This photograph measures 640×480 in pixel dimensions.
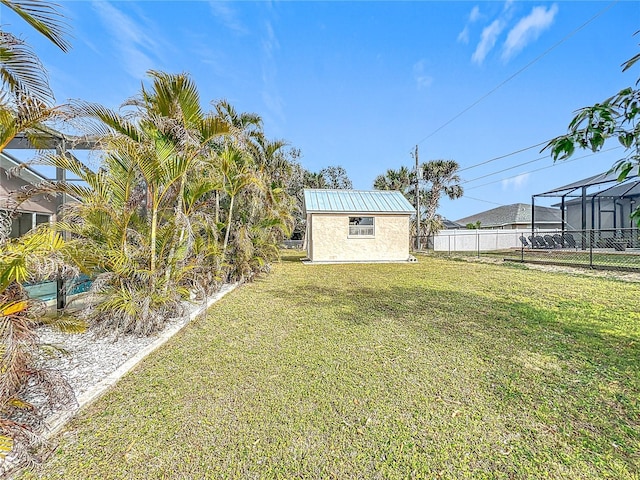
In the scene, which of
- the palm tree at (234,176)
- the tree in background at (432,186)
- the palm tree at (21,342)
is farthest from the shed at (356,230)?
the palm tree at (21,342)

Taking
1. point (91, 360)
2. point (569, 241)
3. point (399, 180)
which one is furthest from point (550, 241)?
point (91, 360)

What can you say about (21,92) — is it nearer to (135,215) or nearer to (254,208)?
(135,215)

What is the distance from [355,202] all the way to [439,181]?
12975 mm

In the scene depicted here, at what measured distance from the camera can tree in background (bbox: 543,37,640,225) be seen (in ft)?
4.75

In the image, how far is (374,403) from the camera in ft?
8.98

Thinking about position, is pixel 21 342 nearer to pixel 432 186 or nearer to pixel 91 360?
pixel 91 360

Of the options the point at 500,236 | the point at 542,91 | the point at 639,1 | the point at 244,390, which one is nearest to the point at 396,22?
the point at 542,91

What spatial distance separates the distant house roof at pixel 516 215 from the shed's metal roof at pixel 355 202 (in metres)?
25.2

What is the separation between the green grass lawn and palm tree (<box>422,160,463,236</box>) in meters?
20.7

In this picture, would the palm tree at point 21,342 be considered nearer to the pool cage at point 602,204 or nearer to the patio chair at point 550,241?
the pool cage at point 602,204

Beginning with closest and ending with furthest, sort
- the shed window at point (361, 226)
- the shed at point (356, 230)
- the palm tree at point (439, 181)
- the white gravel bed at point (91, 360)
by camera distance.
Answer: the white gravel bed at point (91, 360) → the shed at point (356, 230) → the shed window at point (361, 226) → the palm tree at point (439, 181)

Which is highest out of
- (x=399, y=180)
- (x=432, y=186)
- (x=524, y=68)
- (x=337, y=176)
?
(x=524, y=68)

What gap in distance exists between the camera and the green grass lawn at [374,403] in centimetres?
203

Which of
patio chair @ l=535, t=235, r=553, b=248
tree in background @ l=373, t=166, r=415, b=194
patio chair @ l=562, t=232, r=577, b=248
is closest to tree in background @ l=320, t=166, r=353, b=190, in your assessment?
tree in background @ l=373, t=166, r=415, b=194
